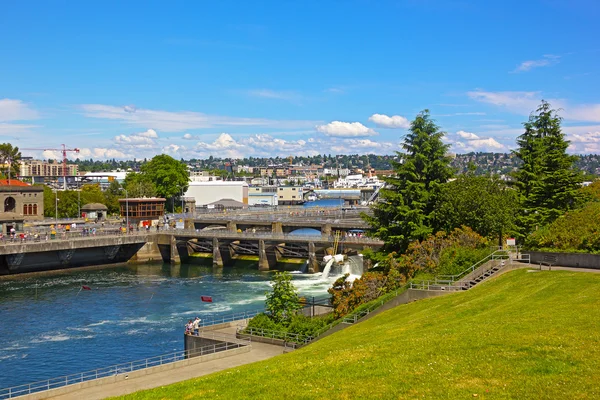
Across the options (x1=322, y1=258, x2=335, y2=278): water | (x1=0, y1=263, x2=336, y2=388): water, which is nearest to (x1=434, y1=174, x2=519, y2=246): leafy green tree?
(x1=0, y1=263, x2=336, y2=388): water

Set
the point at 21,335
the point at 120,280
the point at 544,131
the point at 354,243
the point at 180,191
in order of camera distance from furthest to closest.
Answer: the point at 180,191
the point at 354,243
the point at 120,280
the point at 544,131
the point at 21,335

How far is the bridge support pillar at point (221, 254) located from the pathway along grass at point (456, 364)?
71.8m

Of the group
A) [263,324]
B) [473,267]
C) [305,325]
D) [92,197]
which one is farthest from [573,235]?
[92,197]

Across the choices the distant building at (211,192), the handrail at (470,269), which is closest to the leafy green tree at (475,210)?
the handrail at (470,269)

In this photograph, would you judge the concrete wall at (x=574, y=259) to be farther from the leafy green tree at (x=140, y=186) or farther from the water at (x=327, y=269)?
the leafy green tree at (x=140, y=186)

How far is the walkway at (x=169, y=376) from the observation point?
2953cm

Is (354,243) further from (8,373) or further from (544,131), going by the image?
(8,373)

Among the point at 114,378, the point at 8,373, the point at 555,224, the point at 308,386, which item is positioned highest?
the point at 555,224

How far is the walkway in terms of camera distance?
2953 cm

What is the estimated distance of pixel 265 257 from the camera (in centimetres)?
9912

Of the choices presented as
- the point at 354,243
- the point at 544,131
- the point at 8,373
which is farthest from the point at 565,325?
the point at 354,243

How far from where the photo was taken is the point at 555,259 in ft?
145

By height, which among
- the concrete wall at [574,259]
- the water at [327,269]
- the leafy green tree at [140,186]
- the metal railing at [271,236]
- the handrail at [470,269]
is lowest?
the water at [327,269]

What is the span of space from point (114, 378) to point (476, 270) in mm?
25105
